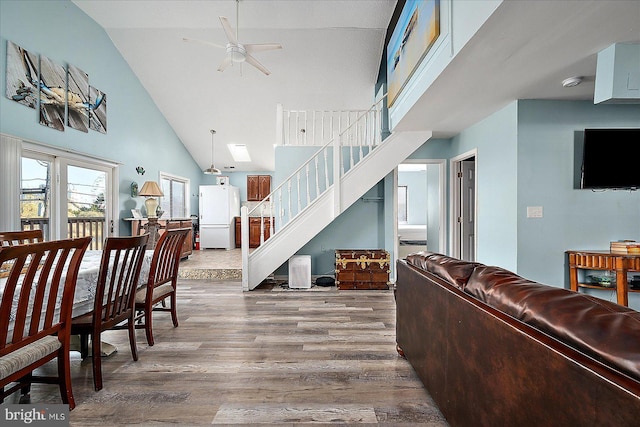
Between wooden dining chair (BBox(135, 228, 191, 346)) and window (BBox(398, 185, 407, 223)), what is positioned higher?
window (BBox(398, 185, 407, 223))

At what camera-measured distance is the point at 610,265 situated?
2900 mm

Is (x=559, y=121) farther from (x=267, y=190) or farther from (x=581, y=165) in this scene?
(x=267, y=190)

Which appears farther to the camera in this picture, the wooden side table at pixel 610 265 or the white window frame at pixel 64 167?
the white window frame at pixel 64 167

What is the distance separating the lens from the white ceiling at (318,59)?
77.1 inches

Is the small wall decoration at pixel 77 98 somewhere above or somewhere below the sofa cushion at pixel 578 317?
above

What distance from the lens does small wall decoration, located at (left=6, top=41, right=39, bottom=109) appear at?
3.56 m

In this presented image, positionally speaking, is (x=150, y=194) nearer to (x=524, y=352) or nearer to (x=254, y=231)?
(x=254, y=231)

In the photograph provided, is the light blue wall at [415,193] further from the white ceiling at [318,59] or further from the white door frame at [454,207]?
the white door frame at [454,207]

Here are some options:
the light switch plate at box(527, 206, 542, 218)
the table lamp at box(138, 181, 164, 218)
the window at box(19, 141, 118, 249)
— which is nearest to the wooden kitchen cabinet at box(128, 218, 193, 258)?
the table lamp at box(138, 181, 164, 218)

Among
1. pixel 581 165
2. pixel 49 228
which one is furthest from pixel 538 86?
Result: pixel 49 228

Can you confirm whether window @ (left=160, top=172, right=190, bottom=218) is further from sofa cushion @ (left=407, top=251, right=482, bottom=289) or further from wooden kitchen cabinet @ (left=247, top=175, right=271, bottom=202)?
sofa cushion @ (left=407, top=251, right=482, bottom=289)

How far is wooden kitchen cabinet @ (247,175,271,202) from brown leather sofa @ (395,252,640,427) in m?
7.85

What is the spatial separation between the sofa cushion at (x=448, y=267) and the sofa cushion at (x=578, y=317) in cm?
24

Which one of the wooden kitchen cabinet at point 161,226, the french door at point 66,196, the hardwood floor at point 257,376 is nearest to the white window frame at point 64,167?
the french door at point 66,196
